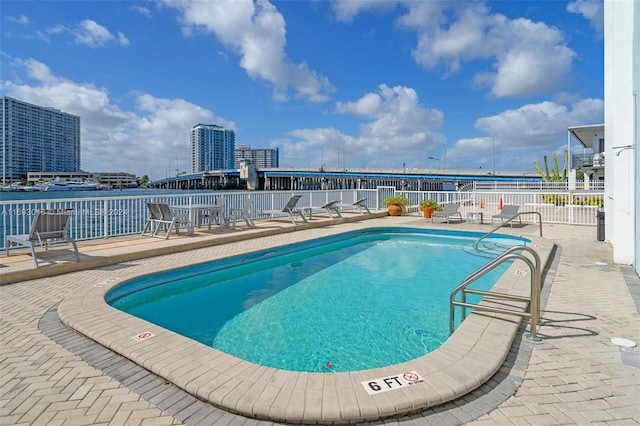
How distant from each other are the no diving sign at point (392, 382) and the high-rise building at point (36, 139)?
4081 cm

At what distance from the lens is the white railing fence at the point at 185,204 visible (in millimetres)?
7730

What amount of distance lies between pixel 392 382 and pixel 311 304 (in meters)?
2.95

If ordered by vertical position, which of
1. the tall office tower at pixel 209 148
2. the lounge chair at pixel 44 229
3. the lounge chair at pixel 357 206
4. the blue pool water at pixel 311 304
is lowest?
the blue pool water at pixel 311 304

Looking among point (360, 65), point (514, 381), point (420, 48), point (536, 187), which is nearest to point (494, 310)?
point (514, 381)

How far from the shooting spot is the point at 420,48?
20.0m

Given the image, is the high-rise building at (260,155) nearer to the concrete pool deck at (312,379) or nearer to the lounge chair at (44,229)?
the lounge chair at (44,229)

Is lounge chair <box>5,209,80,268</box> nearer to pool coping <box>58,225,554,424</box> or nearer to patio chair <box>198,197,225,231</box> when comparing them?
pool coping <box>58,225,554,424</box>

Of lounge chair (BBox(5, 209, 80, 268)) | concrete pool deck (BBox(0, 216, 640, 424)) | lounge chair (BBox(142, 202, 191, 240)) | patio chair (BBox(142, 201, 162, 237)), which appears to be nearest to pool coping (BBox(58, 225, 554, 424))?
concrete pool deck (BBox(0, 216, 640, 424))

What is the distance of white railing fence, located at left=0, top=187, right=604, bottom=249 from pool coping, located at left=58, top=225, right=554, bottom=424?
190 inches

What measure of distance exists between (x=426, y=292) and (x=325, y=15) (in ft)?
45.2

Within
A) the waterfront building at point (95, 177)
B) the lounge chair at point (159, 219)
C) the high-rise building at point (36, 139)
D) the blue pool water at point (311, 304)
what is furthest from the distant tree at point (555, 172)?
the waterfront building at point (95, 177)

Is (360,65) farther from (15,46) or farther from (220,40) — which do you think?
(15,46)

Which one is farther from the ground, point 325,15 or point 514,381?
point 325,15

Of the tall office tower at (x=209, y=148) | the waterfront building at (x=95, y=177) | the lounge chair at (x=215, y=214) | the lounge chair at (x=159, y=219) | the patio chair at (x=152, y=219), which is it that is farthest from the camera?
the tall office tower at (x=209, y=148)
